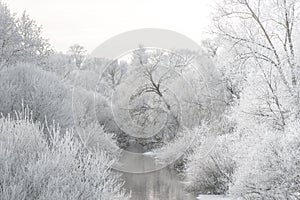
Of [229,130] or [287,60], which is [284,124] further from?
[229,130]

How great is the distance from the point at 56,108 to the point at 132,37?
11.7 meters

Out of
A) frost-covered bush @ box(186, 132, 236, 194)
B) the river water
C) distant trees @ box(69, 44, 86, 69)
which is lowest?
the river water

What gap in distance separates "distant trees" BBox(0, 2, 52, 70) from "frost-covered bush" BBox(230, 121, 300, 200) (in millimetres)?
15555

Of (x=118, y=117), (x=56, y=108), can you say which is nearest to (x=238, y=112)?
(x=56, y=108)

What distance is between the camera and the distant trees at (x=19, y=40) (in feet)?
84.0

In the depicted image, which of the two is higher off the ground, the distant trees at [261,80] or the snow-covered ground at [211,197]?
the distant trees at [261,80]

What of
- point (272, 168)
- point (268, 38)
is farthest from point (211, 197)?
point (268, 38)

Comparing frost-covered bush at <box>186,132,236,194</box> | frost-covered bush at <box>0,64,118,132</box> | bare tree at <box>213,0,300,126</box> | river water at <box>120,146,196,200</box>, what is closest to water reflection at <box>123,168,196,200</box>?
river water at <box>120,146,196,200</box>

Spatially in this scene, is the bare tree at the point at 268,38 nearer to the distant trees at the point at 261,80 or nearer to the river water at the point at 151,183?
the distant trees at the point at 261,80

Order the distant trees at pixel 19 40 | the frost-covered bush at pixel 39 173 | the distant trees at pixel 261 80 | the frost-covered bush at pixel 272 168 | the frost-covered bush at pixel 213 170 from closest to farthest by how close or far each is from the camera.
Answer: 1. the frost-covered bush at pixel 39 173
2. the frost-covered bush at pixel 272 168
3. the distant trees at pixel 261 80
4. the frost-covered bush at pixel 213 170
5. the distant trees at pixel 19 40

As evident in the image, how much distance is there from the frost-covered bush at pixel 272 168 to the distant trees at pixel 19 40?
15555 millimetres

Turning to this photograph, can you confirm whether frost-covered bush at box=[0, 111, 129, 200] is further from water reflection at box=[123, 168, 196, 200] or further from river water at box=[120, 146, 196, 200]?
water reflection at box=[123, 168, 196, 200]

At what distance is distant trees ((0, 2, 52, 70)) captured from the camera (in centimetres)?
2559

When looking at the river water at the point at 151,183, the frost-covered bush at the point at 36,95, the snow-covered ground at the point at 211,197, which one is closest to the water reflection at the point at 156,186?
the river water at the point at 151,183
